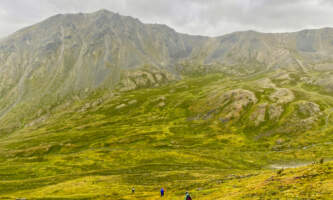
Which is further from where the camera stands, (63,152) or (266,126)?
(266,126)

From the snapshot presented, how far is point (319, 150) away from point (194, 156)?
2499 inches

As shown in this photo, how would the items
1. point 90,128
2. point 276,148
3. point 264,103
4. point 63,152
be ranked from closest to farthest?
point 276,148 → point 63,152 → point 264,103 → point 90,128

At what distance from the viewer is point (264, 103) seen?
174 m

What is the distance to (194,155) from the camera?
10931 centimetres

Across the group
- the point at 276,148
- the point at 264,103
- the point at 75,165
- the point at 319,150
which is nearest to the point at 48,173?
the point at 75,165

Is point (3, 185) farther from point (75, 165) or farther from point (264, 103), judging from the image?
point (264, 103)

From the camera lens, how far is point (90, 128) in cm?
19100

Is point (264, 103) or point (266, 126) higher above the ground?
point (264, 103)

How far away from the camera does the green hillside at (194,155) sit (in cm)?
4845

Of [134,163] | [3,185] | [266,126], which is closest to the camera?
[3,185]

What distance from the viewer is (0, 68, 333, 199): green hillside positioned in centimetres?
4845

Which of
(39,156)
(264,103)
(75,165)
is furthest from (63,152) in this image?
(264,103)

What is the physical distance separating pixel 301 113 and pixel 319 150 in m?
54.3

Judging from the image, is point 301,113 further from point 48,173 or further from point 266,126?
point 48,173
